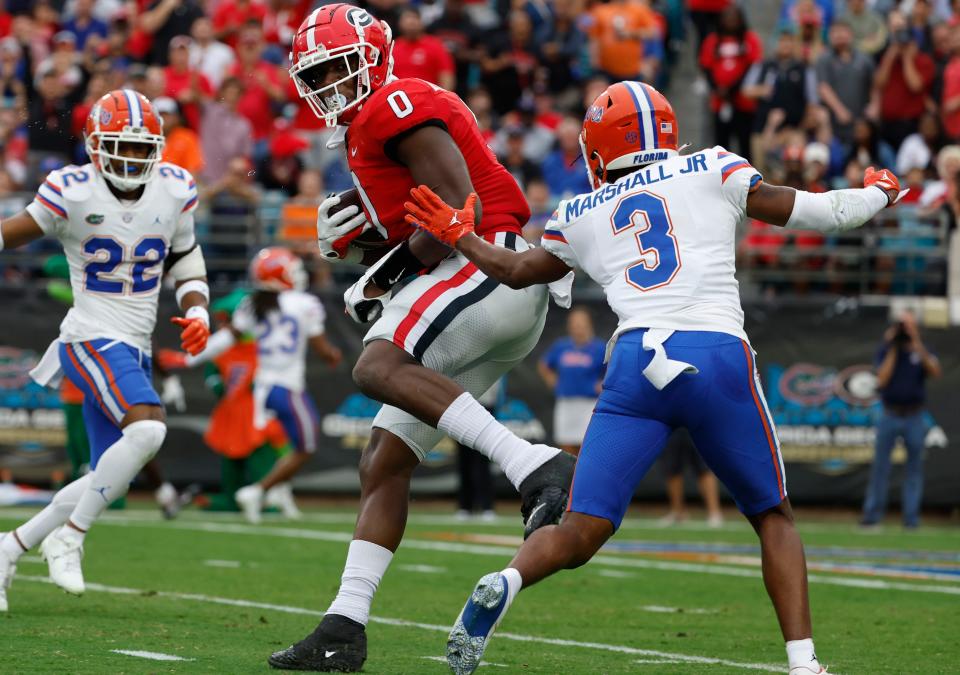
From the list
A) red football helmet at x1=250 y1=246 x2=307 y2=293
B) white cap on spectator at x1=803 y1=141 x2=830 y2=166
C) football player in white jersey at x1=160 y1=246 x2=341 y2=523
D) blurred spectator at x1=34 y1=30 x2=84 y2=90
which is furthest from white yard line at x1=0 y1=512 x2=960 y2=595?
white cap on spectator at x1=803 y1=141 x2=830 y2=166

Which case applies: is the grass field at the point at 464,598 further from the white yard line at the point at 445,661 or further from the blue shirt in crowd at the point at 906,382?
the blue shirt in crowd at the point at 906,382

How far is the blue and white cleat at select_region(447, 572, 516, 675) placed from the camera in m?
4.30

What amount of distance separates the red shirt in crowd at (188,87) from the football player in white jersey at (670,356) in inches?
428

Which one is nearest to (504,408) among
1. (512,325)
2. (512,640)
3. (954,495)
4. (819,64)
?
(954,495)

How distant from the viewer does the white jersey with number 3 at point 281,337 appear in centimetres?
1271

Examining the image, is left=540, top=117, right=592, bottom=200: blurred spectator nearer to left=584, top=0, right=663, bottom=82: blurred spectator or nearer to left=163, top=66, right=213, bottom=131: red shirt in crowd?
left=584, top=0, right=663, bottom=82: blurred spectator

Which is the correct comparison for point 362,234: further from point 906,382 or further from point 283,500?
point 906,382

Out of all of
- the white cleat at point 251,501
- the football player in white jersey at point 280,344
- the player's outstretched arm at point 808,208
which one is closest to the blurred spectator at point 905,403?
the football player in white jersey at point 280,344

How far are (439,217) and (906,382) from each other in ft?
29.1

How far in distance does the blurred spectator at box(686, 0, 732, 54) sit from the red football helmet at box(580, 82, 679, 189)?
1201 centimetres

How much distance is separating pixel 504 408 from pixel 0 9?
8.13 metres

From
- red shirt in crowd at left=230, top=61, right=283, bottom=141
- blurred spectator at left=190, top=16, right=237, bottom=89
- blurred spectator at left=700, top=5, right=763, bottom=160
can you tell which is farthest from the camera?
blurred spectator at left=190, top=16, right=237, bottom=89

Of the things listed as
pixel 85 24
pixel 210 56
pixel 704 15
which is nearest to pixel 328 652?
Result: pixel 210 56

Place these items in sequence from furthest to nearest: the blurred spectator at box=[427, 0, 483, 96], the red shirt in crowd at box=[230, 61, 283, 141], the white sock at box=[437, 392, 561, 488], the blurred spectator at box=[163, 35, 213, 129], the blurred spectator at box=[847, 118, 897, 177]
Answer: the blurred spectator at box=[427, 0, 483, 96], the red shirt in crowd at box=[230, 61, 283, 141], the blurred spectator at box=[163, 35, 213, 129], the blurred spectator at box=[847, 118, 897, 177], the white sock at box=[437, 392, 561, 488]
